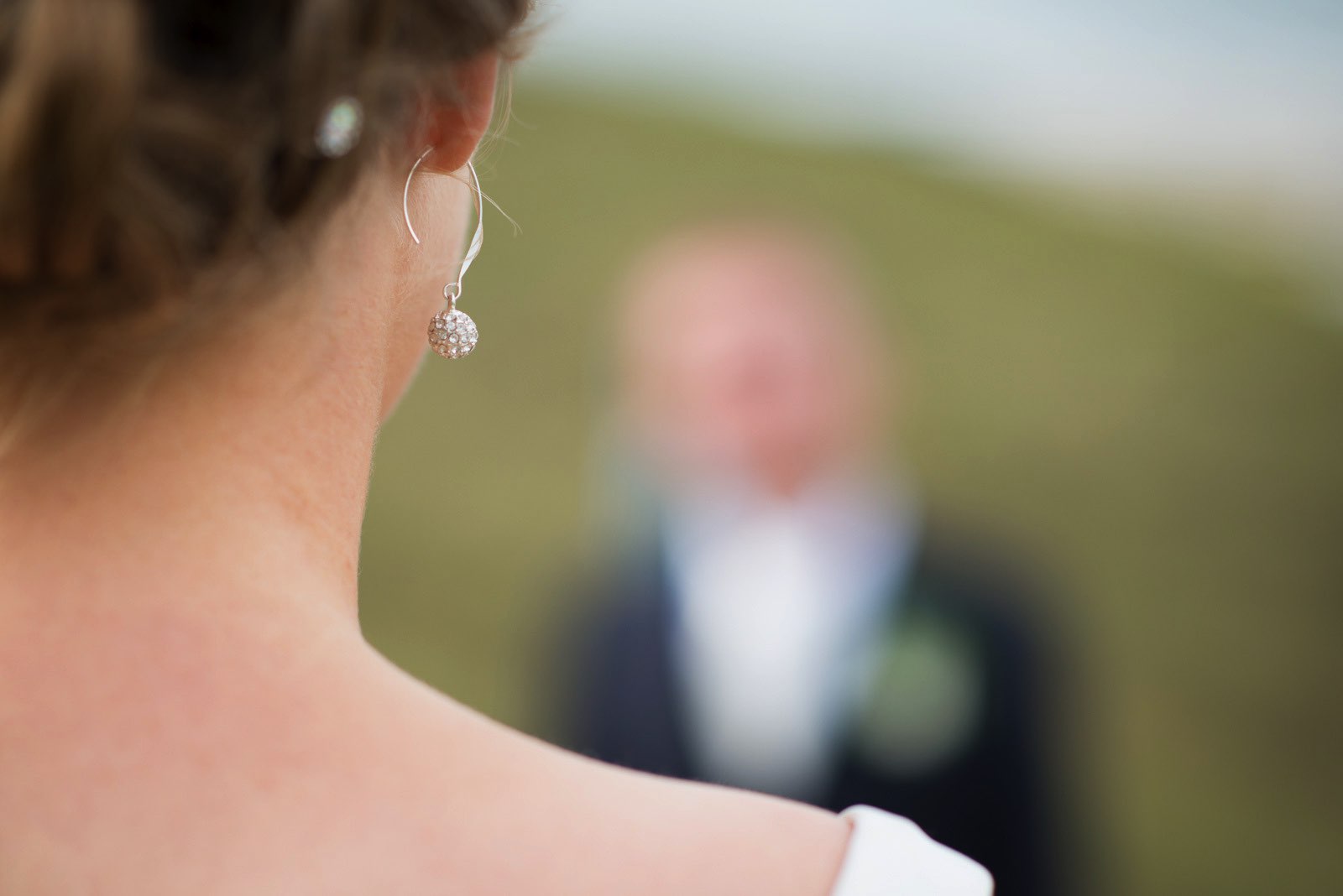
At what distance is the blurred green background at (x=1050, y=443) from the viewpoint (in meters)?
9.24

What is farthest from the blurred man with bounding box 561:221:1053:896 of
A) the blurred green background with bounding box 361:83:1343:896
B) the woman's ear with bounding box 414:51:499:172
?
the blurred green background with bounding box 361:83:1343:896

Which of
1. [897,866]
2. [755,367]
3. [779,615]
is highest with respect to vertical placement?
[897,866]

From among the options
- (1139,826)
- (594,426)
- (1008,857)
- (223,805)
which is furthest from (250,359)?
(594,426)

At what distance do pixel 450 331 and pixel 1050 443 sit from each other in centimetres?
1078

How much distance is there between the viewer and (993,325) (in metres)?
12.3

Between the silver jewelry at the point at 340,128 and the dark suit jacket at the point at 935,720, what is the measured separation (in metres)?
2.54

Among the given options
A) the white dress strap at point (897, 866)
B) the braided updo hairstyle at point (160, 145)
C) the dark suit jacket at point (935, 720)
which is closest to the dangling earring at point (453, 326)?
the braided updo hairstyle at point (160, 145)

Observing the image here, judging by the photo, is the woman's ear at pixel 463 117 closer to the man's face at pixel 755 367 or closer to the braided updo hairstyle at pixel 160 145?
the braided updo hairstyle at pixel 160 145

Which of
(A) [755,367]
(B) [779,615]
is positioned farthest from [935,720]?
(A) [755,367]

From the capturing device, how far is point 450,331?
1113 millimetres

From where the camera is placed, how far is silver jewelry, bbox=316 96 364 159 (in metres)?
0.75

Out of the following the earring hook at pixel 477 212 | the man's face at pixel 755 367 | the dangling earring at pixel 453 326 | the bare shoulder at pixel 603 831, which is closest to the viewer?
the bare shoulder at pixel 603 831

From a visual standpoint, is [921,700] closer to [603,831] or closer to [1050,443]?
[603,831]

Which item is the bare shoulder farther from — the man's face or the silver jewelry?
the man's face
